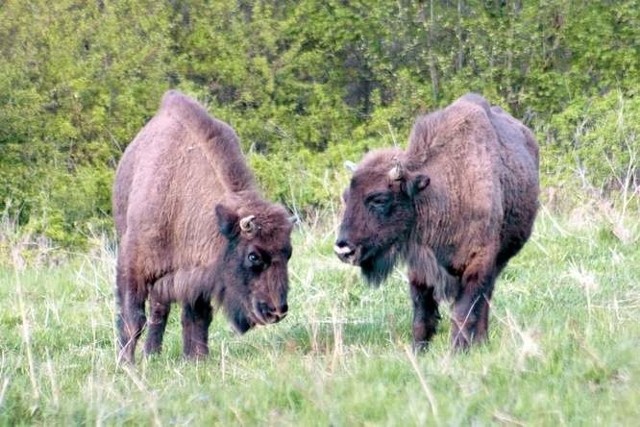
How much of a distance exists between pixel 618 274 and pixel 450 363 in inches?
175

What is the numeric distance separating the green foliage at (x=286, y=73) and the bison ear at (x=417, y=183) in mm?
15538

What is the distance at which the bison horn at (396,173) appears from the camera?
9.51 meters

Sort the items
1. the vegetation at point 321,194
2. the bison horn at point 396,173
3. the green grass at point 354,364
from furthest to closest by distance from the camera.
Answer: the bison horn at point 396,173 → the vegetation at point 321,194 → the green grass at point 354,364

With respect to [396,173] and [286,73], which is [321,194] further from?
[396,173]

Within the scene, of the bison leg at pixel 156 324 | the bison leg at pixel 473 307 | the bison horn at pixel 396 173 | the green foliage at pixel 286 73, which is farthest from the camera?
the green foliage at pixel 286 73

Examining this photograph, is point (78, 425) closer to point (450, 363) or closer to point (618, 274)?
point (450, 363)

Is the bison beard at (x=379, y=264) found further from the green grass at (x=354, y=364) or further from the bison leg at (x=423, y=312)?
the green grass at (x=354, y=364)

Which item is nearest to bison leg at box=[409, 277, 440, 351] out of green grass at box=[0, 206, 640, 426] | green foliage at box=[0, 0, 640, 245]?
green grass at box=[0, 206, 640, 426]

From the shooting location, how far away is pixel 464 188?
961 cm

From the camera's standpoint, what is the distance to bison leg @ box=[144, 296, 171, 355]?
32.3 feet

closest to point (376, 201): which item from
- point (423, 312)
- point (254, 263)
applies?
→ point (423, 312)

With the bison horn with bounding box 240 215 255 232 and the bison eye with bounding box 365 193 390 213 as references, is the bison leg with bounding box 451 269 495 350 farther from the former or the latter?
the bison horn with bounding box 240 215 255 232

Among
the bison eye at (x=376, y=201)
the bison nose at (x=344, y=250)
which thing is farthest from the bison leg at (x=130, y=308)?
the bison eye at (x=376, y=201)

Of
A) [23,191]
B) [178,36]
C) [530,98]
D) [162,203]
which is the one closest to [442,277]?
[162,203]
